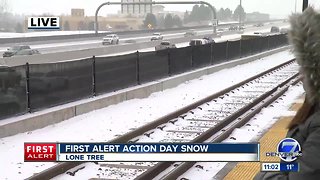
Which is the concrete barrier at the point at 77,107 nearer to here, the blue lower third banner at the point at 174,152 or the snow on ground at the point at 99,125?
the snow on ground at the point at 99,125

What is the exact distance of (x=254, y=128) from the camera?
38.2 ft

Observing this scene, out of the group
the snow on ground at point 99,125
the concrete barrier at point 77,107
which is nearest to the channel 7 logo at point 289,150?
the snow on ground at point 99,125

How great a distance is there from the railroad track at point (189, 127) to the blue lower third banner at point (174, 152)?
161 inches

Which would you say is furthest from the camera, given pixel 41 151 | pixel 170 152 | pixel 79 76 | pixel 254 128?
pixel 79 76

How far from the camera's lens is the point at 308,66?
6.18ft

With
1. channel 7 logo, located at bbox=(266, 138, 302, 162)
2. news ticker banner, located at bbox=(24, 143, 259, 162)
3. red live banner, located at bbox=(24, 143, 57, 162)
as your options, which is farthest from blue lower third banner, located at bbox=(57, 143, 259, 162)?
channel 7 logo, located at bbox=(266, 138, 302, 162)

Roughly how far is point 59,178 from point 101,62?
8870 mm

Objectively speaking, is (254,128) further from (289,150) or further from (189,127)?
(289,150)

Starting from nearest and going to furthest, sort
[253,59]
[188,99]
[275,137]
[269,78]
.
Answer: [275,137] < [188,99] < [269,78] < [253,59]

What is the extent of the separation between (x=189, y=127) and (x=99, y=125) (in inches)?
95.6

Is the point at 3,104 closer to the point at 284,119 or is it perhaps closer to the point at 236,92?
the point at 284,119

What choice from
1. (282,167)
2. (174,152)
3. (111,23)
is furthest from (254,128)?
(111,23)

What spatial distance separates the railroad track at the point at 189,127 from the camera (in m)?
7.55

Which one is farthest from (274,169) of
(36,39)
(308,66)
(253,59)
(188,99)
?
(36,39)
